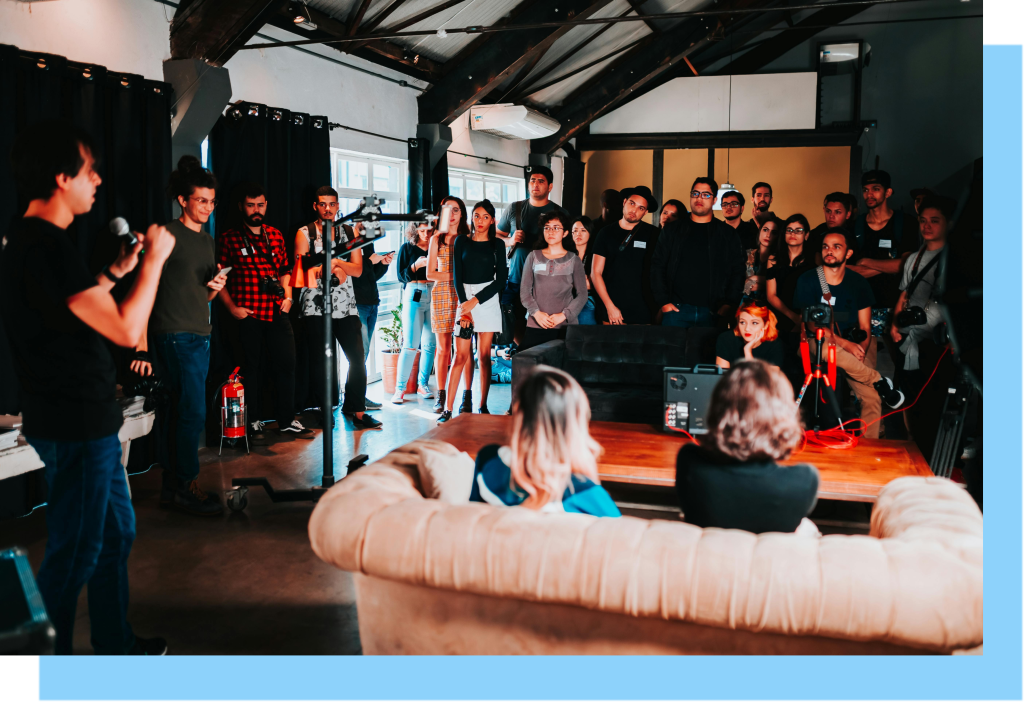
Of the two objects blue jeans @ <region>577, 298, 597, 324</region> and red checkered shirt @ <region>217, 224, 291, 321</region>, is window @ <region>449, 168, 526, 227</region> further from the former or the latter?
red checkered shirt @ <region>217, 224, 291, 321</region>

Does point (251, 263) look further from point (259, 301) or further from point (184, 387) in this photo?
point (184, 387)

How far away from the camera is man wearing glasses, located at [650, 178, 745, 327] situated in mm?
4113

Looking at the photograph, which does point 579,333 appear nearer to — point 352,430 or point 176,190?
point 352,430

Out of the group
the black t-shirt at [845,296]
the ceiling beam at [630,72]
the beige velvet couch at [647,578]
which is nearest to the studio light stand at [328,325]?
the beige velvet couch at [647,578]

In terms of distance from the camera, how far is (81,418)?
1.75 metres

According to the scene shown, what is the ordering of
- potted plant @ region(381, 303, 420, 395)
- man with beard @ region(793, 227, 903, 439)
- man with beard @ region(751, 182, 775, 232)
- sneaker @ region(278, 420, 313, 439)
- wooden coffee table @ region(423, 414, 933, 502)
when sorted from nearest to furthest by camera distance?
wooden coffee table @ region(423, 414, 933, 502), man with beard @ region(793, 227, 903, 439), sneaker @ region(278, 420, 313, 439), man with beard @ region(751, 182, 775, 232), potted plant @ region(381, 303, 420, 395)

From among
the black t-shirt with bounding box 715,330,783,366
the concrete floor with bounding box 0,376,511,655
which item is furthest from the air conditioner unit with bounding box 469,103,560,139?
the concrete floor with bounding box 0,376,511,655

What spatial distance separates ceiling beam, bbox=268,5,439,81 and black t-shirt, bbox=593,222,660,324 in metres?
2.08

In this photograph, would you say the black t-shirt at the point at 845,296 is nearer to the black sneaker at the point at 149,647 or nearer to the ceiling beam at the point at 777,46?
the black sneaker at the point at 149,647

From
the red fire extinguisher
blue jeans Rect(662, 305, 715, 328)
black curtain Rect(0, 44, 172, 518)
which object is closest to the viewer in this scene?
black curtain Rect(0, 44, 172, 518)

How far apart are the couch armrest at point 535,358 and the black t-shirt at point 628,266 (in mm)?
552

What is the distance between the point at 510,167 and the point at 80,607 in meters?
6.58

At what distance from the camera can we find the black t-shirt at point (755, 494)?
4.94 feet
